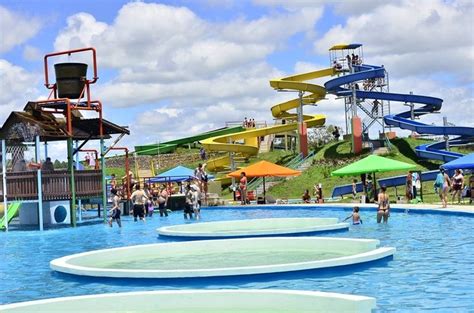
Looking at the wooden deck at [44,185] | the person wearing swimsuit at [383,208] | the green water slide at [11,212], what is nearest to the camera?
the person wearing swimsuit at [383,208]

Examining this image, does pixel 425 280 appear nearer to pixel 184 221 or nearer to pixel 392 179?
pixel 184 221

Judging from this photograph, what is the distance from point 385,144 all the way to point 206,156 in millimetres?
20027

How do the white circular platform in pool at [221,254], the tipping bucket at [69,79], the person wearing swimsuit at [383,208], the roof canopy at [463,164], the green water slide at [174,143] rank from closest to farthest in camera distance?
the white circular platform in pool at [221,254]
the person wearing swimsuit at [383,208]
the roof canopy at [463,164]
the tipping bucket at [69,79]
the green water slide at [174,143]

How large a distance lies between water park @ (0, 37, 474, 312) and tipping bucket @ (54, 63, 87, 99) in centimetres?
5

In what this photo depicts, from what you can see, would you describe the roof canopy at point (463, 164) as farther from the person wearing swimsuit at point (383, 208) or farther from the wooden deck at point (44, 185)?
the wooden deck at point (44, 185)

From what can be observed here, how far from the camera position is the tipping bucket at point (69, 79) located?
79.3 feet

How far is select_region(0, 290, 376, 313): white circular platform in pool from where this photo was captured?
771 centimetres

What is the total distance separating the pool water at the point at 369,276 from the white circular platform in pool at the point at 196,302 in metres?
0.96

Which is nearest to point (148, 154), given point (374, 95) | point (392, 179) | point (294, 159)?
point (294, 159)

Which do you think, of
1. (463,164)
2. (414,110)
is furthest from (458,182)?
(414,110)

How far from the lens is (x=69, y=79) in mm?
24172

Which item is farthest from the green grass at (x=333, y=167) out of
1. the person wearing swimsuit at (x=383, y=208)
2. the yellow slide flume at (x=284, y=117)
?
the person wearing swimsuit at (x=383, y=208)

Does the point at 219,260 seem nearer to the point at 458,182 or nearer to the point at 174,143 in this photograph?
the point at 458,182

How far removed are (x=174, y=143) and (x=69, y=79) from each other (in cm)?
4504
